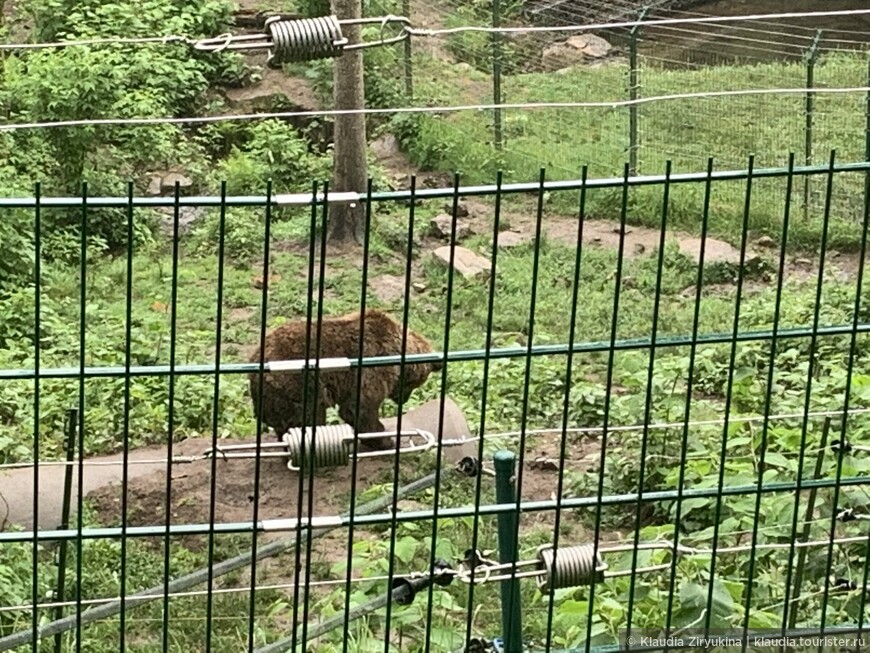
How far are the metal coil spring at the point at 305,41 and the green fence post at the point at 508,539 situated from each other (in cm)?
200

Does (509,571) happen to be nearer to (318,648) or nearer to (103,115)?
(318,648)

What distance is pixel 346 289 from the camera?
12.9 metres

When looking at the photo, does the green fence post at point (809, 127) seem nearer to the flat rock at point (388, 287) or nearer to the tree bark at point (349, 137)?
the flat rock at point (388, 287)

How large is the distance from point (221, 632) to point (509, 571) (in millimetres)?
2617

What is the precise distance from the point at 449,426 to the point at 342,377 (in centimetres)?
73

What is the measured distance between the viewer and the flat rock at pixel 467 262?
42.7 ft

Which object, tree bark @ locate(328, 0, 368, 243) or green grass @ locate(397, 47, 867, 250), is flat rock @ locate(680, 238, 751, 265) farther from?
tree bark @ locate(328, 0, 368, 243)

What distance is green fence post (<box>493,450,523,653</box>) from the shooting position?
14.2 ft

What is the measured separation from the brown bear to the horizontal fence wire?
0.9 inches

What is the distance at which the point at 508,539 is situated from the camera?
172 inches

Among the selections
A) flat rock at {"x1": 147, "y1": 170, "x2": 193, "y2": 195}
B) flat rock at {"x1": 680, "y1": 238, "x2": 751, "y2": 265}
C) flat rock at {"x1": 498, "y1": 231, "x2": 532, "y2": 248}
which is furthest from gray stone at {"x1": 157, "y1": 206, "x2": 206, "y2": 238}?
flat rock at {"x1": 680, "y1": 238, "x2": 751, "y2": 265}

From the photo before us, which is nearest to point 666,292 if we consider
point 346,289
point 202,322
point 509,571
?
point 346,289

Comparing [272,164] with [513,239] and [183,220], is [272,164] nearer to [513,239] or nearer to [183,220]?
[183,220]

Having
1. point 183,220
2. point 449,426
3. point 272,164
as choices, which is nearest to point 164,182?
point 183,220
